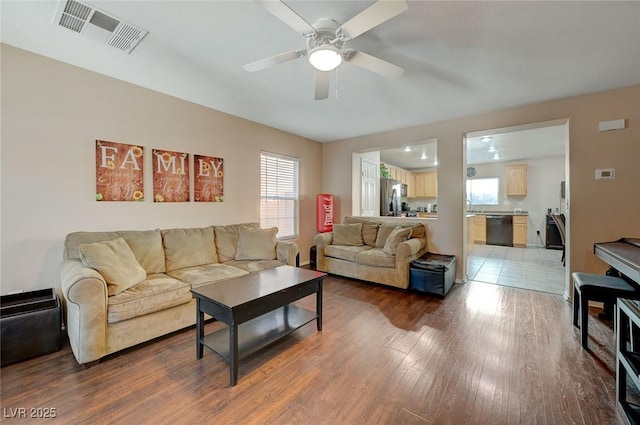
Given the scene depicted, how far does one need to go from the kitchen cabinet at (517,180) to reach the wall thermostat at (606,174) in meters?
4.75

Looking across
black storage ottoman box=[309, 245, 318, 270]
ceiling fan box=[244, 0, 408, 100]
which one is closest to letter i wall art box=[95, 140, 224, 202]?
ceiling fan box=[244, 0, 408, 100]

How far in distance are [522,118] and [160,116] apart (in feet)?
Answer: 15.5

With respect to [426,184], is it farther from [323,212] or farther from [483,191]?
[323,212]

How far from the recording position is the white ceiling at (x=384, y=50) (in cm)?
180

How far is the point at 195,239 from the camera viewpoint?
3193 mm

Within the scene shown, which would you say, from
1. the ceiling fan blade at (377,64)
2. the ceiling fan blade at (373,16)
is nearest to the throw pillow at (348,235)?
the ceiling fan blade at (377,64)

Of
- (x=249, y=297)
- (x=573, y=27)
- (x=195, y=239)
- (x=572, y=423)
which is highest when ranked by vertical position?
(x=573, y=27)

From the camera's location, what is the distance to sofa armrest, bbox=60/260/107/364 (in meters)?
1.88

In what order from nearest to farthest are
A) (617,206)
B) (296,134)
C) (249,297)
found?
(249,297)
(617,206)
(296,134)

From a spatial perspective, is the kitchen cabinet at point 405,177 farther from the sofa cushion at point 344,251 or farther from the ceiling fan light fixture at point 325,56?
the ceiling fan light fixture at point 325,56

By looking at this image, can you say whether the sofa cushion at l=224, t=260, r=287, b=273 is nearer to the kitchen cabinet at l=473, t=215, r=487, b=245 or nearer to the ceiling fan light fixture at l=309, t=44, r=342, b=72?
the ceiling fan light fixture at l=309, t=44, r=342, b=72

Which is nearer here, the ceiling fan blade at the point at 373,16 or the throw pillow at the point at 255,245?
the ceiling fan blade at the point at 373,16

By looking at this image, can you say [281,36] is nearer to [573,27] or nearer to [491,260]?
[573,27]

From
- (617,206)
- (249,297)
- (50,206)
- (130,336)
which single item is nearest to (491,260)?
(617,206)
